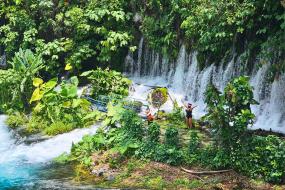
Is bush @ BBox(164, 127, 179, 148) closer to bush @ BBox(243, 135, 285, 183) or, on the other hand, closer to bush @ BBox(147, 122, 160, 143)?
bush @ BBox(147, 122, 160, 143)

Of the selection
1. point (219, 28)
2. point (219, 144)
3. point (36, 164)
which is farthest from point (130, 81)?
point (219, 144)

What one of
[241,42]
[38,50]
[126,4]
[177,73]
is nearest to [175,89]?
[177,73]

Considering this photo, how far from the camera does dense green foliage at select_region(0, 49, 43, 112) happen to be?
22.7 metres

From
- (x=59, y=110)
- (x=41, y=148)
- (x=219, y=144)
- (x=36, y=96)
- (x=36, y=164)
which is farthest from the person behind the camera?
(x=36, y=96)

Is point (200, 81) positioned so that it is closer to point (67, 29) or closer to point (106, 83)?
point (106, 83)

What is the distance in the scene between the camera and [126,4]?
2602cm

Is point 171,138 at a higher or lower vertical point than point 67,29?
lower

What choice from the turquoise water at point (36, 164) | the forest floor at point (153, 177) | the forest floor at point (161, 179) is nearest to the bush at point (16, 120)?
the turquoise water at point (36, 164)

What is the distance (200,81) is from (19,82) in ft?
28.1

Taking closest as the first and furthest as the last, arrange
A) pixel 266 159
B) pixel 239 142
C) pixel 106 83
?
pixel 266 159, pixel 239 142, pixel 106 83

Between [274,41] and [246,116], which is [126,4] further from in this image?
[246,116]

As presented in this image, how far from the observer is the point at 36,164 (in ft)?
53.2

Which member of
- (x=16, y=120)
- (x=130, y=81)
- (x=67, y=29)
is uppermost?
(x=67, y=29)

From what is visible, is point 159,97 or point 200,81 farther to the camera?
point 200,81
